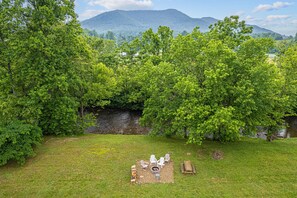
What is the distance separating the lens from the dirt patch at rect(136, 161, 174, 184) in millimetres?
12644

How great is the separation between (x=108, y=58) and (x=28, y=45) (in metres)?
16.6

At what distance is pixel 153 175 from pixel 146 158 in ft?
7.01

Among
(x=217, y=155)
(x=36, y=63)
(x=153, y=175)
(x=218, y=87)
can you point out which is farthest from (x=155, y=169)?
(x=36, y=63)

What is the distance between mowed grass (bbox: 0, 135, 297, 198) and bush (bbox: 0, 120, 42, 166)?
828 mm

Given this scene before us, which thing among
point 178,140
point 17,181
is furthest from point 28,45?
point 178,140

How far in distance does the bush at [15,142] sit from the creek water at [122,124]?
11.1 meters

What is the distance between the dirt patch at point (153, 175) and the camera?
41.5 ft

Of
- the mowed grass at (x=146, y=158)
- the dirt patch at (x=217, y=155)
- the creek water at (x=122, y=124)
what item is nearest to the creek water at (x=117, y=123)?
the creek water at (x=122, y=124)

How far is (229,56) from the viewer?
541 inches

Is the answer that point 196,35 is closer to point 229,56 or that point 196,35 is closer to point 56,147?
point 229,56

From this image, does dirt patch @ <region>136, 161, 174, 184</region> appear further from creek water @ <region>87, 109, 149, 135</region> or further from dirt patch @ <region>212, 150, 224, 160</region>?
creek water @ <region>87, 109, 149, 135</region>

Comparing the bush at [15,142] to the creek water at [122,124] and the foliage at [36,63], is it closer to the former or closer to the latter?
the foliage at [36,63]

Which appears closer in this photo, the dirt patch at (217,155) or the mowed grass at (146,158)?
the mowed grass at (146,158)

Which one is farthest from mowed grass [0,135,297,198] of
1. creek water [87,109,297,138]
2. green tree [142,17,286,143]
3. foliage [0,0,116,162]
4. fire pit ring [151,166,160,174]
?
creek water [87,109,297,138]
